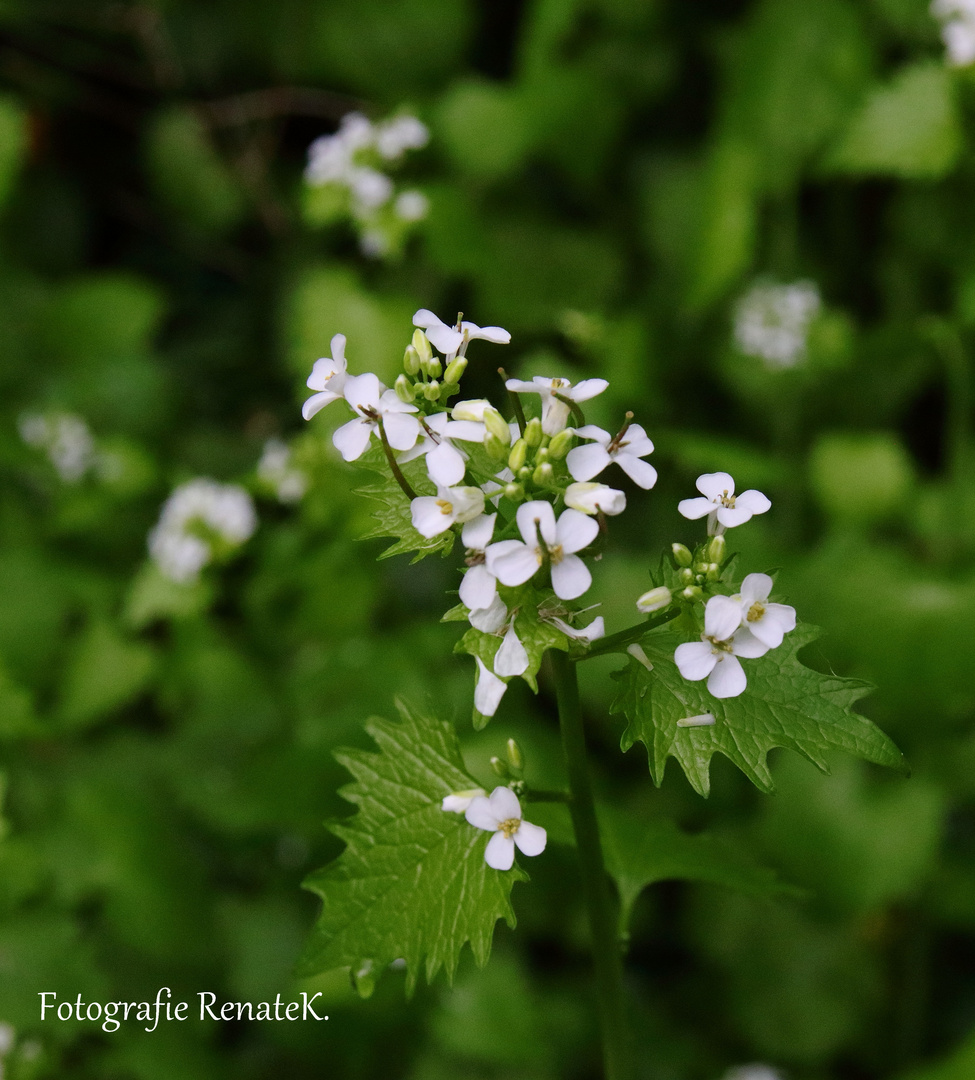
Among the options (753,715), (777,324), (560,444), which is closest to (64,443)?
(777,324)

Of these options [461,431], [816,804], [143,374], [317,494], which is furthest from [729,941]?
[143,374]

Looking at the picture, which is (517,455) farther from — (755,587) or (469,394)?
(469,394)

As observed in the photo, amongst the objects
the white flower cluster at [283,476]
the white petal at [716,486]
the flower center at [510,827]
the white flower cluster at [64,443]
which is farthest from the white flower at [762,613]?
the white flower cluster at [64,443]

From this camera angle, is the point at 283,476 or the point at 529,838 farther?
the point at 283,476

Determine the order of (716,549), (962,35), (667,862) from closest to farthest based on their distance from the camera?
(716,549) → (667,862) → (962,35)

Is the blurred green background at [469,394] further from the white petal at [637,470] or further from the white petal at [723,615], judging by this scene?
the white petal at [637,470]

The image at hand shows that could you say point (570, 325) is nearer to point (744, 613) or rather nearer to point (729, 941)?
point (729, 941)
